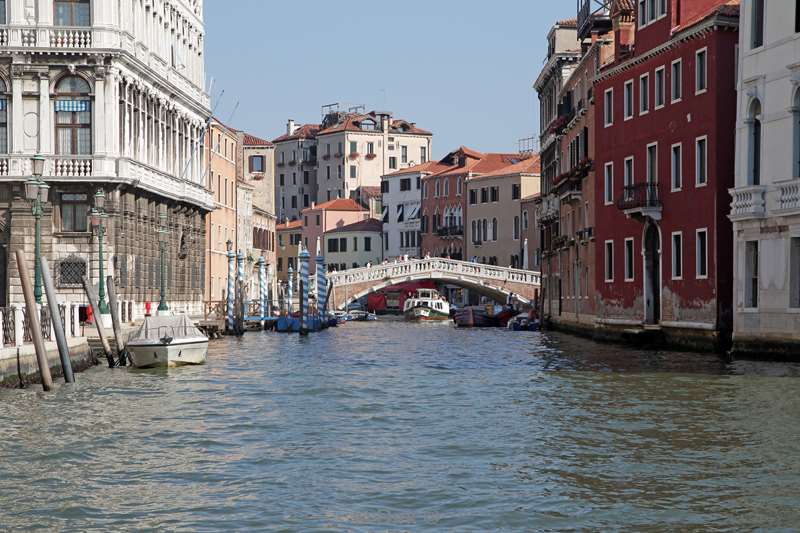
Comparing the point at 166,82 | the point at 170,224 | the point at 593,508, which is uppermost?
the point at 166,82

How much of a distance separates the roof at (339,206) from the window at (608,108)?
60.4 m

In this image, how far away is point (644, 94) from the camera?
3534 cm

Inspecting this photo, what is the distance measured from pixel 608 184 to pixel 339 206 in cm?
6161

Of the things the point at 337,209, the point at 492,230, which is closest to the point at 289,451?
the point at 492,230

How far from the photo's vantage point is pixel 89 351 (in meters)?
28.2

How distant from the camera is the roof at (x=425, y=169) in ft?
307

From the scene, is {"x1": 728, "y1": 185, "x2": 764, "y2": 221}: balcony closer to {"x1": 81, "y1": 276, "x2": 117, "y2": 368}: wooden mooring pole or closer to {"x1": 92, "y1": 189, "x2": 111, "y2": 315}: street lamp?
{"x1": 81, "y1": 276, "x2": 117, "y2": 368}: wooden mooring pole

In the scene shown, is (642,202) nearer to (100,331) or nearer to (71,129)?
(100,331)

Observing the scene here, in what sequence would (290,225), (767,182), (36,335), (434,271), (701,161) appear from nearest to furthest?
(36,335)
(767,182)
(701,161)
(434,271)
(290,225)

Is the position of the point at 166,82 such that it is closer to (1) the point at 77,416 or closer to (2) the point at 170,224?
(2) the point at 170,224

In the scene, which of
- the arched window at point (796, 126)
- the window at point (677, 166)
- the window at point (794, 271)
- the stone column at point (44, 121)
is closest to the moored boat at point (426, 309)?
the stone column at point (44, 121)

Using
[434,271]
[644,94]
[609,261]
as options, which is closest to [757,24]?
[644,94]

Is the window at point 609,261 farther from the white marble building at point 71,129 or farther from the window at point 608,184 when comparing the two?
the white marble building at point 71,129

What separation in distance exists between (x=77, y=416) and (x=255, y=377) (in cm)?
807
